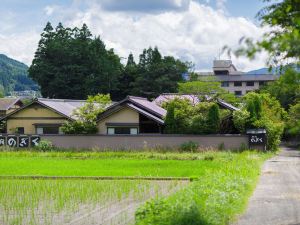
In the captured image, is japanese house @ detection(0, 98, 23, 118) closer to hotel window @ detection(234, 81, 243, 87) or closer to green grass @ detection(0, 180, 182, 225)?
green grass @ detection(0, 180, 182, 225)

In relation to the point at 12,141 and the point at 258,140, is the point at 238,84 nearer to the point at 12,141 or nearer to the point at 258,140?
the point at 258,140

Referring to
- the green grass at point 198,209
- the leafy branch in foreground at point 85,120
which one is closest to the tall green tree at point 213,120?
the leafy branch in foreground at point 85,120

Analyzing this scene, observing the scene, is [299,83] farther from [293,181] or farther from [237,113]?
[237,113]

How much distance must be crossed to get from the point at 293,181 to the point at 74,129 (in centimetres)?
2166

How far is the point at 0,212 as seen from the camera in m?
12.3

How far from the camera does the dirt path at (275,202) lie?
10.6 metres

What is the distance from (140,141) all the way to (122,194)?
2023cm

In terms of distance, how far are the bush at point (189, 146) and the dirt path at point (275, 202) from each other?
13379 millimetres

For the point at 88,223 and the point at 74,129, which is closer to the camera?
the point at 88,223

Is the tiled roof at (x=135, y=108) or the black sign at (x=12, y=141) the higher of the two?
the tiled roof at (x=135, y=108)

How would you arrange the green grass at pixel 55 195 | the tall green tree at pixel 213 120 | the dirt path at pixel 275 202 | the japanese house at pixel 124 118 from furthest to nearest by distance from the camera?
the japanese house at pixel 124 118, the tall green tree at pixel 213 120, the green grass at pixel 55 195, the dirt path at pixel 275 202

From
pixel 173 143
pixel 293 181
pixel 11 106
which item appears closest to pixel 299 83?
pixel 293 181

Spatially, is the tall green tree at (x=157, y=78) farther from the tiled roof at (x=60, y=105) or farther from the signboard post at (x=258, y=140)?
the signboard post at (x=258, y=140)

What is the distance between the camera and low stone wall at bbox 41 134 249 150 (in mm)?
34781
